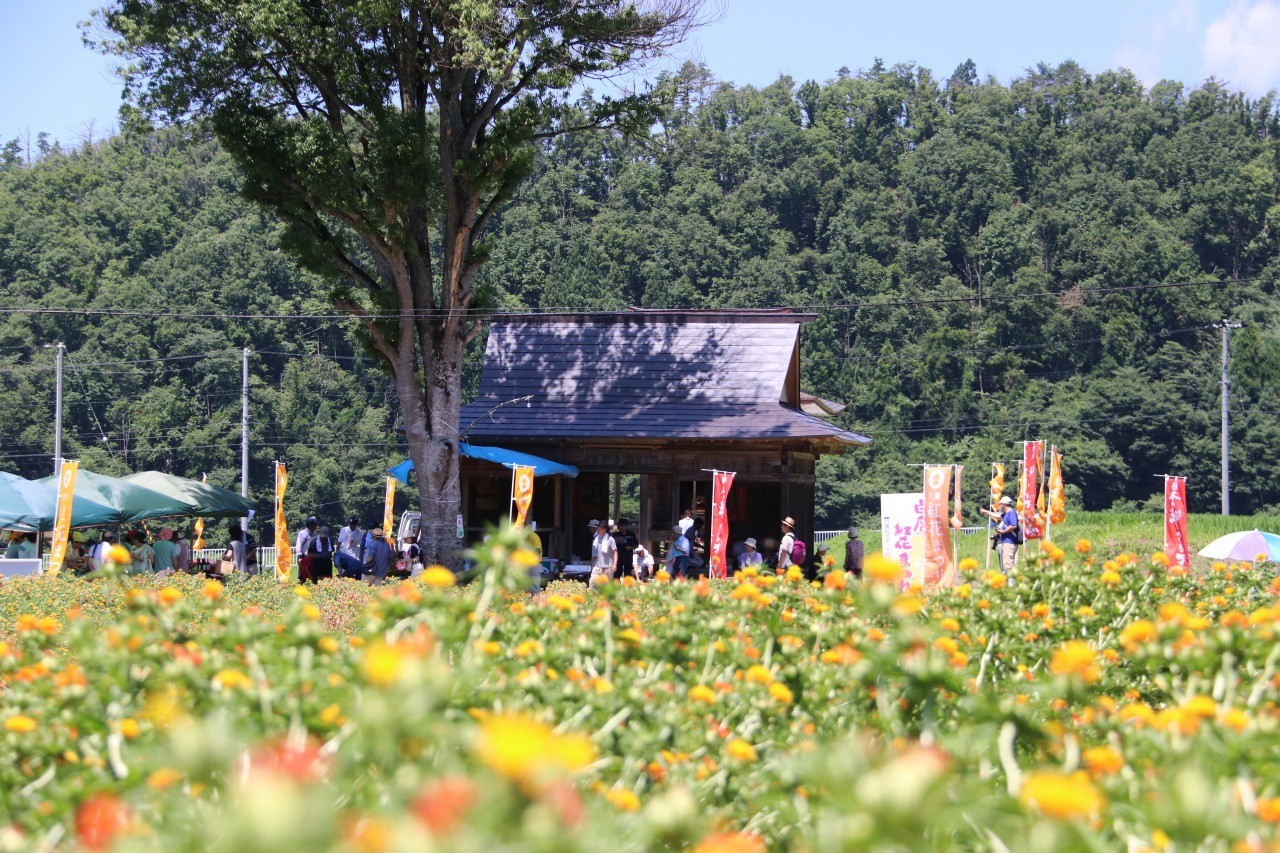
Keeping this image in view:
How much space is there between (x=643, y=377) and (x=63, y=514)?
11.8 metres

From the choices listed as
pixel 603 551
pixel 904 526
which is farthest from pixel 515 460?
pixel 904 526

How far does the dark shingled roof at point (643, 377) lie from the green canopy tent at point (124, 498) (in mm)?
5642

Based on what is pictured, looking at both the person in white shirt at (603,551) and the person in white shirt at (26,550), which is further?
the person in white shirt at (26,550)

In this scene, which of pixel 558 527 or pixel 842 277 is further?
pixel 842 277

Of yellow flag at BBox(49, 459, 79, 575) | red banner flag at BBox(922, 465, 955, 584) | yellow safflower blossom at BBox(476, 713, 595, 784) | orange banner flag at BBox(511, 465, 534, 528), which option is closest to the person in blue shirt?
red banner flag at BBox(922, 465, 955, 584)

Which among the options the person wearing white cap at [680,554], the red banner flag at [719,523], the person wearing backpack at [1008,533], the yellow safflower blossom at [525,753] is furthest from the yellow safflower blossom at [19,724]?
the person wearing backpack at [1008,533]

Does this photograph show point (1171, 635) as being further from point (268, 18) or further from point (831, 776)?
point (268, 18)

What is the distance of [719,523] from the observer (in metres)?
19.7

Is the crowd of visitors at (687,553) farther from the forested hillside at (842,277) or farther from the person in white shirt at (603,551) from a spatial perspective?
the forested hillside at (842,277)

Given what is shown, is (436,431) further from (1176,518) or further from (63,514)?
(1176,518)

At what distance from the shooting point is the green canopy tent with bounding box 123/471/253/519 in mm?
19766

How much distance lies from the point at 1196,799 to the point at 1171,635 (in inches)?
71.2

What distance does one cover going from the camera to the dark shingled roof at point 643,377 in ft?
78.4

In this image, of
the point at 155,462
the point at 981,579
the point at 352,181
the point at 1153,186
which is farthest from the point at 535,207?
the point at 981,579
